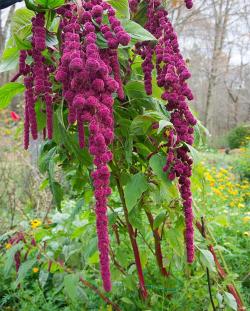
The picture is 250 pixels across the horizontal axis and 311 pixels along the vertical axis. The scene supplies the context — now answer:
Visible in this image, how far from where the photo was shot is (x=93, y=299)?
2.30 m

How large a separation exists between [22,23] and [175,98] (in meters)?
0.51

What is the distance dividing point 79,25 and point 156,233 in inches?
40.7

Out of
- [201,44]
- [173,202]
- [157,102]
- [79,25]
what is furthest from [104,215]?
[201,44]

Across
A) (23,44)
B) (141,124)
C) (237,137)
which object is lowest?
(237,137)

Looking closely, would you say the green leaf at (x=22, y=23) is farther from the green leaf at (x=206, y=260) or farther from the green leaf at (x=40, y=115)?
the green leaf at (x=206, y=260)

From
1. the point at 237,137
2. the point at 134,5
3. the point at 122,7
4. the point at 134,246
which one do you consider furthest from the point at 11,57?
the point at 237,137

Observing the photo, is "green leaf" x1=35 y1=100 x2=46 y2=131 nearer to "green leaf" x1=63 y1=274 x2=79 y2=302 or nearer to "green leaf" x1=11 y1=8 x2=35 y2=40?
"green leaf" x1=11 y1=8 x2=35 y2=40

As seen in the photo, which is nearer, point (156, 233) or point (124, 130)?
point (124, 130)

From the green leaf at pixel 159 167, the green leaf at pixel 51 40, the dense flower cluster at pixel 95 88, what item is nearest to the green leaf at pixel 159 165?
the green leaf at pixel 159 167

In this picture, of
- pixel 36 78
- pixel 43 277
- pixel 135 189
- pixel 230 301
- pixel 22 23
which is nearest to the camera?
pixel 36 78

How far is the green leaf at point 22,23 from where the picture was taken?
1201 millimetres

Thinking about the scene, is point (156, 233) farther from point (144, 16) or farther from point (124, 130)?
point (144, 16)

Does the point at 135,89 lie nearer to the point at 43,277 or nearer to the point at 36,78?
the point at 36,78

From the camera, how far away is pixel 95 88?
2.77 feet
